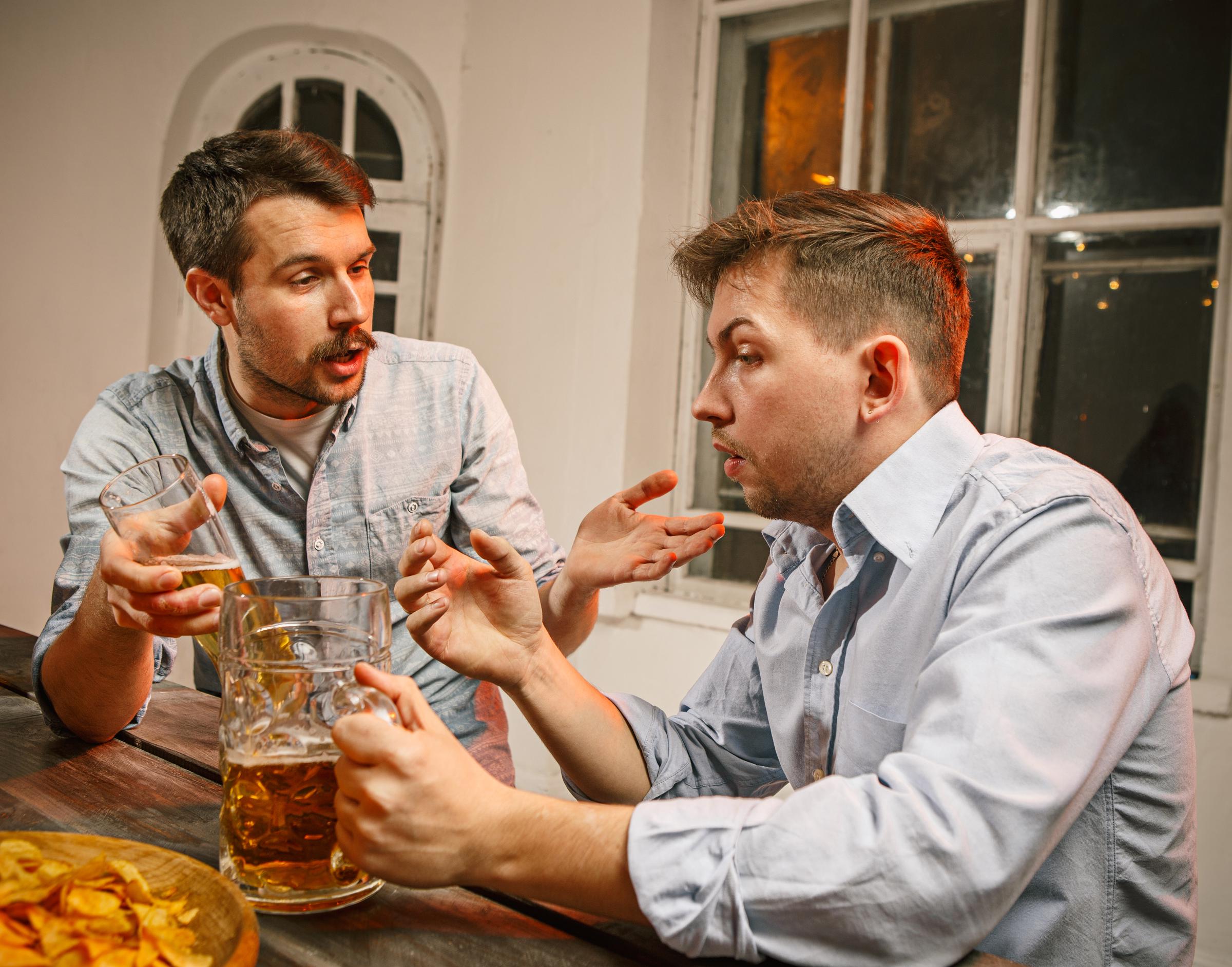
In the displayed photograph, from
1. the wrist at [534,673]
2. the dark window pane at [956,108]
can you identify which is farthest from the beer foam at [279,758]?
the dark window pane at [956,108]

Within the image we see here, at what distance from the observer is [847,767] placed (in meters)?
1.11

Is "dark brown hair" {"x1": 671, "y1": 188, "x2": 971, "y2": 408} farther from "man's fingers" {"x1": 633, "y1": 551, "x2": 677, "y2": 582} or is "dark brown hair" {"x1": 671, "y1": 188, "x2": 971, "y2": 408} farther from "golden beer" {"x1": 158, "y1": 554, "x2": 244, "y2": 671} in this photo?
"golden beer" {"x1": 158, "y1": 554, "x2": 244, "y2": 671}

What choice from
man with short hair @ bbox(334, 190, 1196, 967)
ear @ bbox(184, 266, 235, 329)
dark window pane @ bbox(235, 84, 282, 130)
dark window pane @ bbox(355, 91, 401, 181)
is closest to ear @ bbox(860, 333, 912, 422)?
man with short hair @ bbox(334, 190, 1196, 967)

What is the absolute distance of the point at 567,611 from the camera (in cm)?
161

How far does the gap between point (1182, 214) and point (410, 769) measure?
254 centimetres

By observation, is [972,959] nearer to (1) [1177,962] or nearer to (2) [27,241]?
(1) [1177,962]

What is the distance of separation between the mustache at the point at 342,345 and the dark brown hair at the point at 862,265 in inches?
29.4

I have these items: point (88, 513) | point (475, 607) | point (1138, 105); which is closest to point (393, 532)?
point (88, 513)

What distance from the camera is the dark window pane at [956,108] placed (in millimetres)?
2742

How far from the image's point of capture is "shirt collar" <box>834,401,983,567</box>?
1.08 meters

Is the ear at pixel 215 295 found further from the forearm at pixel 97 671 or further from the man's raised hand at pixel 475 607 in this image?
the man's raised hand at pixel 475 607

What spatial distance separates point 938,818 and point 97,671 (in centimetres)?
103

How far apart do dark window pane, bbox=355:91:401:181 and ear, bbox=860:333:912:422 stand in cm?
270

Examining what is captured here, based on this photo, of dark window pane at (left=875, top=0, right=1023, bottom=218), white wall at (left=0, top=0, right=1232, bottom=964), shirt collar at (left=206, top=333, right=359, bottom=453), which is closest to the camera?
shirt collar at (left=206, top=333, right=359, bottom=453)
